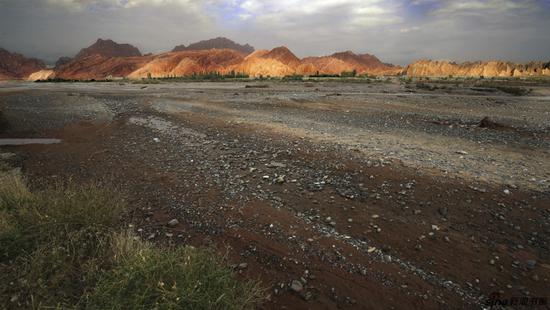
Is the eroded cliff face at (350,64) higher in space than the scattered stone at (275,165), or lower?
higher

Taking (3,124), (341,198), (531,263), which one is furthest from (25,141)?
(531,263)

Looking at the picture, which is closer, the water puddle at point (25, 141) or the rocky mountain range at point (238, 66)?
the water puddle at point (25, 141)

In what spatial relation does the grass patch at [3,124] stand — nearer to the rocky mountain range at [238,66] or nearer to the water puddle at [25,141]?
the water puddle at [25,141]

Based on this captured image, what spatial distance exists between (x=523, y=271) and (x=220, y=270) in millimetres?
4223

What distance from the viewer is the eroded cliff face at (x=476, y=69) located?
403 feet

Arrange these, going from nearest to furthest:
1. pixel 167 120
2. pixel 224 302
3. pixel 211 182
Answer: pixel 224 302
pixel 211 182
pixel 167 120

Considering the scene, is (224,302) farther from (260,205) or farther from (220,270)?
(260,205)

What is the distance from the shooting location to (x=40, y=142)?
1145 centimetres

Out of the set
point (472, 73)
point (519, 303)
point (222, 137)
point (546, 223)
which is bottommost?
point (519, 303)

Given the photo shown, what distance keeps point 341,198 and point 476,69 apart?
522 feet

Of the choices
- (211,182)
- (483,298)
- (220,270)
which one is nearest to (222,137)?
(211,182)

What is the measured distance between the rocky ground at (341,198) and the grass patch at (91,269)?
0.72 metres

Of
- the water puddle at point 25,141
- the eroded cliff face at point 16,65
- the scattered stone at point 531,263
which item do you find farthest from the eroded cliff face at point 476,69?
the eroded cliff face at point 16,65

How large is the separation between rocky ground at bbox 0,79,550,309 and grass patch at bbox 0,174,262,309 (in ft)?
2.36
